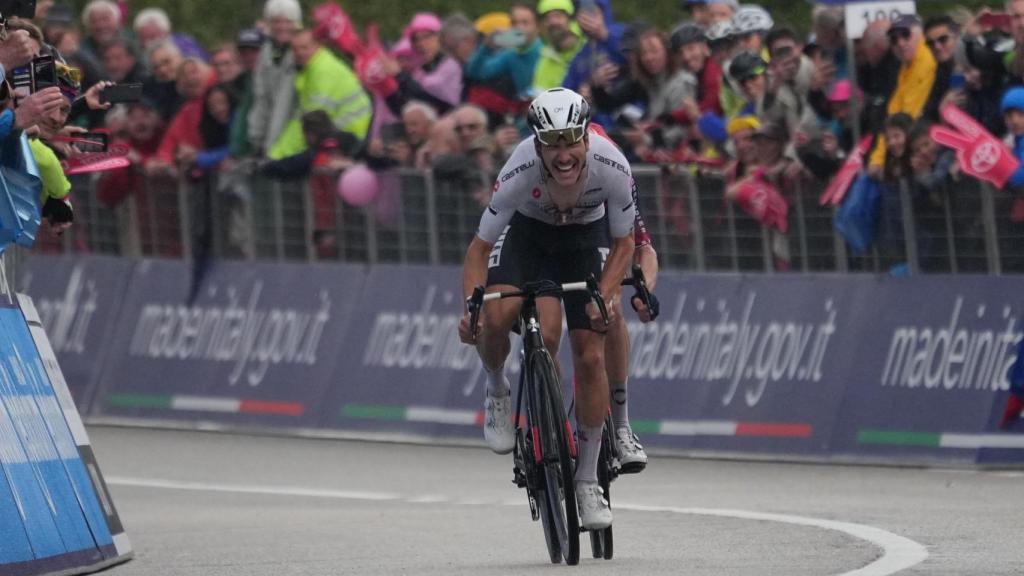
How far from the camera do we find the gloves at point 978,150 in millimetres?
15148

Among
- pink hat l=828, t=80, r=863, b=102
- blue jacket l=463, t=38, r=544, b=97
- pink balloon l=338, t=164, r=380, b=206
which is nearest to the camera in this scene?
pink hat l=828, t=80, r=863, b=102

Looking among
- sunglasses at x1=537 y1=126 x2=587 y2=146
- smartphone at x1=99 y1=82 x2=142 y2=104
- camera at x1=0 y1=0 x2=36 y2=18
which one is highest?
camera at x1=0 y1=0 x2=36 y2=18

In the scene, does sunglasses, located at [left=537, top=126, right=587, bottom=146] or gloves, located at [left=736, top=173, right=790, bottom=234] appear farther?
gloves, located at [left=736, top=173, right=790, bottom=234]

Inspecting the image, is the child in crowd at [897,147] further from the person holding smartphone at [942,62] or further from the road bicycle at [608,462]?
the road bicycle at [608,462]

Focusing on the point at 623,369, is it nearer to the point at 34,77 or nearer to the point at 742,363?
the point at 34,77

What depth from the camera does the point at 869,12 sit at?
53.6 feet

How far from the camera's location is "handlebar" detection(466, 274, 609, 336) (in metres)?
10.6

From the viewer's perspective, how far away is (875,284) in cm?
1612

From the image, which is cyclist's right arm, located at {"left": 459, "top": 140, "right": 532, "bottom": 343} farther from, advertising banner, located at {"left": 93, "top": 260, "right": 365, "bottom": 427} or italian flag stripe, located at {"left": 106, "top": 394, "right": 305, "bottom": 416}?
italian flag stripe, located at {"left": 106, "top": 394, "right": 305, "bottom": 416}

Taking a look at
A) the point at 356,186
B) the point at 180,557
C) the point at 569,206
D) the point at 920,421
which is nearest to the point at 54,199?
the point at 180,557

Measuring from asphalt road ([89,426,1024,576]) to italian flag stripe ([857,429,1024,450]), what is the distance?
26 centimetres

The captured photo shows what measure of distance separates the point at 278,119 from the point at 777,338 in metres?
4.97

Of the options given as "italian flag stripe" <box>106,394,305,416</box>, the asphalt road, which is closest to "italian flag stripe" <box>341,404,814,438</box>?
the asphalt road

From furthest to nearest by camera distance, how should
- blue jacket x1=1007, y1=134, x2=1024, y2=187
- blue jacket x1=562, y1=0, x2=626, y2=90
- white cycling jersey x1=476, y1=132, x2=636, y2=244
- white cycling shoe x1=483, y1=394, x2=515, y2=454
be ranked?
blue jacket x1=562, y1=0, x2=626, y2=90 < blue jacket x1=1007, y1=134, x2=1024, y2=187 < white cycling shoe x1=483, y1=394, x2=515, y2=454 < white cycling jersey x1=476, y1=132, x2=636, y2=244
